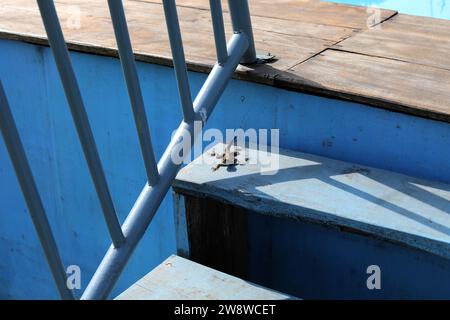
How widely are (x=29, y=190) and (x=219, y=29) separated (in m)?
0.61

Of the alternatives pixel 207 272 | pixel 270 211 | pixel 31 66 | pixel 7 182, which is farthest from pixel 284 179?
pixel 7 182

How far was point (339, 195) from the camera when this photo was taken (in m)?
1.31

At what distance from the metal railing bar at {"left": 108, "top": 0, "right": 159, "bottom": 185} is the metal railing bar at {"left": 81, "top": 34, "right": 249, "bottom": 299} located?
0.05m

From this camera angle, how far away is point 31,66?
1961 mm

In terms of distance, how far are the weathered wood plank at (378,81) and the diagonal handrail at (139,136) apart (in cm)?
19

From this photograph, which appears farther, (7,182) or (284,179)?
(7,182)

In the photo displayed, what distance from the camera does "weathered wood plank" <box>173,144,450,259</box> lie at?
1.20m

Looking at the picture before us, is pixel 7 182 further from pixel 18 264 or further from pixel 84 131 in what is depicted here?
pixel 84 131

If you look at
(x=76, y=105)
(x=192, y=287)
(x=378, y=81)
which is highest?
(x=76, y=105)

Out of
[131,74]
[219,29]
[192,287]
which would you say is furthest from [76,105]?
[219,29]

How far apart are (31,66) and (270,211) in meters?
0.98

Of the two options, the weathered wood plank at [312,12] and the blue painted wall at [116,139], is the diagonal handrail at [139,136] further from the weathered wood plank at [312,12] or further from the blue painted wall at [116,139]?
the weathered wood plank at [312,12]

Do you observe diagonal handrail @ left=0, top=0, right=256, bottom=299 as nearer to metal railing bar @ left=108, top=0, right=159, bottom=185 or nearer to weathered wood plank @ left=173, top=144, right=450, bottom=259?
metal railing bar @ left=108, top=0, right=159, bottom=185

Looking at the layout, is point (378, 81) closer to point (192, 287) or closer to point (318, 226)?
point (318, 226)
